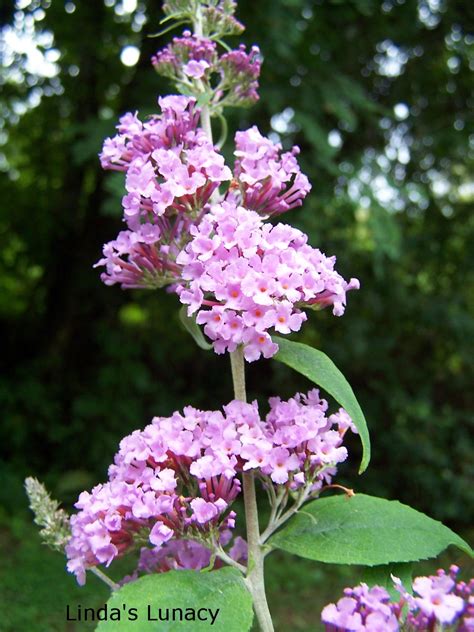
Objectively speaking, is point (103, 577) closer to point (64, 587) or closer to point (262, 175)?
point (262, 175)

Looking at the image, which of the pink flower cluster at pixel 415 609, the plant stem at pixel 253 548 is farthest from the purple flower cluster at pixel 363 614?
the plant stem at pixel 253 548

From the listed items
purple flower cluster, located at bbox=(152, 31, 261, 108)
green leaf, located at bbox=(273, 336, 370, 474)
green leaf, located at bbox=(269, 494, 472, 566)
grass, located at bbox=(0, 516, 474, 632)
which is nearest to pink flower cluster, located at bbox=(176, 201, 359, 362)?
green leaf, located at bbox=(273, 336, 370, 474)

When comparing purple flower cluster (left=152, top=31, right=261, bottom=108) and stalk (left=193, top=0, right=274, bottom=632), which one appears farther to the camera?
purple flower cluster (left=152, top=31, right=261, bottom=108)

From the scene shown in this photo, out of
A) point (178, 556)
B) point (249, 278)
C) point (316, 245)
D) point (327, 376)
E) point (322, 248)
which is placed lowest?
point (322, 248)

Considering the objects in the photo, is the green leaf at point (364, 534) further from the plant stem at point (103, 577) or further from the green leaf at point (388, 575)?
the plant stem at point (103, 577)

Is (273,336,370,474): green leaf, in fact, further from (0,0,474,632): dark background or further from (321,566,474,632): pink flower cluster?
(0,0,474,632): dark background

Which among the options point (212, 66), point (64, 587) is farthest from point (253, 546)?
point (64, 587)
